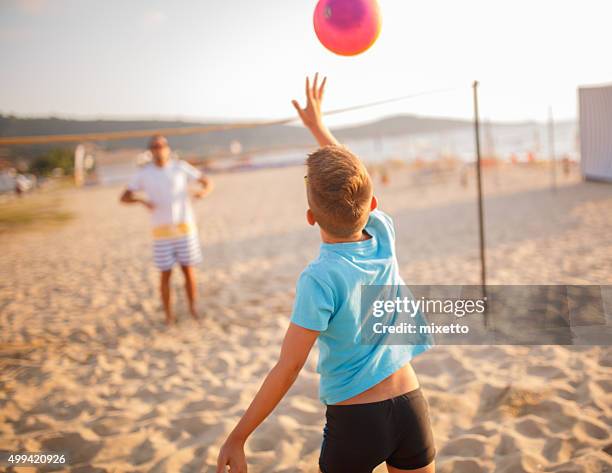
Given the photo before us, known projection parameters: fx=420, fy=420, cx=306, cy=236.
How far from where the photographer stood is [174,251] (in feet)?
13.3

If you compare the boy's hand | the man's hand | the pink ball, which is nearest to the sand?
the man's hand

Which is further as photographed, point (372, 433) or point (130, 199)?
point (130, 199)

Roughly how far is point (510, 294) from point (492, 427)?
2100mm

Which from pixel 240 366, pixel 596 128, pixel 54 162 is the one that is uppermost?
pixel 54 162

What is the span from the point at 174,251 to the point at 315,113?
9.08ft

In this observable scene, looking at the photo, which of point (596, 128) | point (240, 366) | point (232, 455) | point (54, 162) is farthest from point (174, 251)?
point (54, 162)

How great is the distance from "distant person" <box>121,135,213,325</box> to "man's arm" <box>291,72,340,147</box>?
95.4 inches

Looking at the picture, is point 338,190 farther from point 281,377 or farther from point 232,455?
point 232,455

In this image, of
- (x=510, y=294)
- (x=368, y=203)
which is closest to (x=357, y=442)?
(x=368, y=203)

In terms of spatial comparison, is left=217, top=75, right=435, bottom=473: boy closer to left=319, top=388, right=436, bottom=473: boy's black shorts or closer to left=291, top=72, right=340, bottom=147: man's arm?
left=319, top=388, right=436, bottom=473: boy's black shorts

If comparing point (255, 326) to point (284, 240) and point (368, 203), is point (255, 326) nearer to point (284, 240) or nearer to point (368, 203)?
point (368, 203)

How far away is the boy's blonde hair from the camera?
1.07 m

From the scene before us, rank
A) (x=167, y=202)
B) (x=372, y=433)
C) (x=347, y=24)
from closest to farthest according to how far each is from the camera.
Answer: (x=372, y=433)
(x=347, y=24)
(x=167, y=202)

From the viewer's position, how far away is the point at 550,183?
12.3 m
